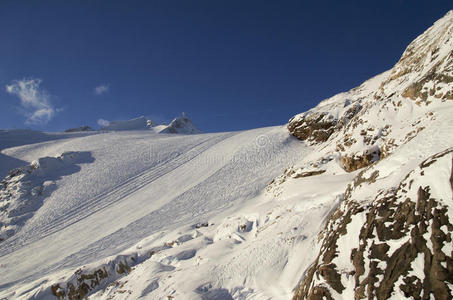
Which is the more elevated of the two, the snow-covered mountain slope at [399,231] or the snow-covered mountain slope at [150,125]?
the snow-covered mountain slope at [150,125]

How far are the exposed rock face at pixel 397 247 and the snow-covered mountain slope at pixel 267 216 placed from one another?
0.08 ft

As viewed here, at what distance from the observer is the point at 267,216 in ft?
36.2

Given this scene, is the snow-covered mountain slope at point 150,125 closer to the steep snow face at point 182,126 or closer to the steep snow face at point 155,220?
the steep snow face at point 182,126

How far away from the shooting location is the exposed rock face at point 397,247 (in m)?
3.75

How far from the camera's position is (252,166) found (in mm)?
24453

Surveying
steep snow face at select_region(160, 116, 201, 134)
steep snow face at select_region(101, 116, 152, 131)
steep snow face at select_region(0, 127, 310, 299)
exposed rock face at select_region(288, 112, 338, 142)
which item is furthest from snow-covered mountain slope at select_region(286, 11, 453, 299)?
steep snow face at select_region(101, 116, 152, 131)

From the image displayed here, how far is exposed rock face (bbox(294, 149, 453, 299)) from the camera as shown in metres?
3.75

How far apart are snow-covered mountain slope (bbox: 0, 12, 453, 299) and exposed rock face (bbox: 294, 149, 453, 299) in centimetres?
2

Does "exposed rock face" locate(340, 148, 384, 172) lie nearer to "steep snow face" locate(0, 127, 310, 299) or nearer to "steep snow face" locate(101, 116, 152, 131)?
"steep snow face" locate(0, 127, 310, 299)

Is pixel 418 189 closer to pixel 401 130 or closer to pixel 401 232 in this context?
pixel 401 232

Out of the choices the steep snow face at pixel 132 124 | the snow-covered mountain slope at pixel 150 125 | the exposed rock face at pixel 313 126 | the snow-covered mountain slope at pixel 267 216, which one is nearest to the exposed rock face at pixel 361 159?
the snow-covered mountain slope at pixel 267 216

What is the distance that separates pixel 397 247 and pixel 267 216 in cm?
691

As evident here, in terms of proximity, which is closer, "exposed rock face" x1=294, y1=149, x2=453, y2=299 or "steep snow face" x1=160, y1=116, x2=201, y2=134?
"exposed rock face" x1=294, y1=149, x2=453, y2=299

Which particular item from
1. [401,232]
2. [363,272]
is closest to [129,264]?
[363,272]
